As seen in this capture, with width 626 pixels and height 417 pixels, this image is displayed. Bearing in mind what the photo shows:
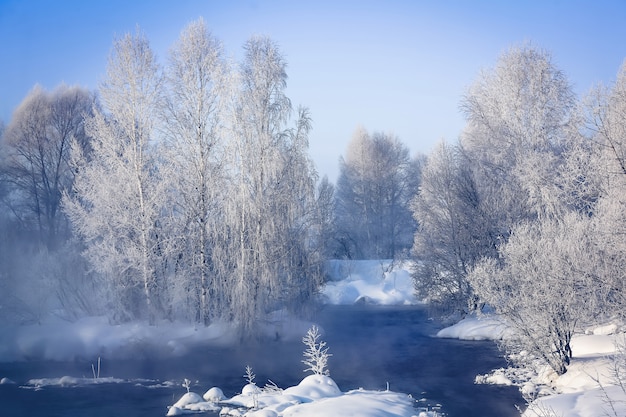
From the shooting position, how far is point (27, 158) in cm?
2958

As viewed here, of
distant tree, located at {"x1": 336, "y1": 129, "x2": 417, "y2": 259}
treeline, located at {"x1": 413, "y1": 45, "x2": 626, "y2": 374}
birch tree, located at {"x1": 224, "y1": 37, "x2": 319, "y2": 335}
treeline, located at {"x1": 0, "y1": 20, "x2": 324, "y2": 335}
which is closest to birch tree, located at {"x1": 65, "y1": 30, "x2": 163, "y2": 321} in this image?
treeline, located at {"x1": 0, "y1": 20, "x2": 324, "y2": 335}

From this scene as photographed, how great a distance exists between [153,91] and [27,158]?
11.5 metres

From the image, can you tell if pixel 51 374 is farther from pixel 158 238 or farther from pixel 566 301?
pixel 566 301

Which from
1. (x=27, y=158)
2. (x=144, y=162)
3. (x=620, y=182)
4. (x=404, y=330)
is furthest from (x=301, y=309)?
(x=27, y=158)

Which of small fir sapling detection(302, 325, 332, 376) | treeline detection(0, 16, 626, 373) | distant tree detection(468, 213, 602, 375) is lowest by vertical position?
small fir sapling detection(302, 325, 332, 376)

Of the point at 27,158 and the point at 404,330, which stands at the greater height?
the point at 27,158

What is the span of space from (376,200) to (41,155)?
28812mm

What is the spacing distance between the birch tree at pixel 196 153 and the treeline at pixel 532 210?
1001 centimetres

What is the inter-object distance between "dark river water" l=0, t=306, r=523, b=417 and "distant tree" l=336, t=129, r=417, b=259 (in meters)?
24.8

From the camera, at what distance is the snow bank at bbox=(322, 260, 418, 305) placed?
127ft

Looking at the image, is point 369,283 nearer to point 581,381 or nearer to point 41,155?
point 41,155

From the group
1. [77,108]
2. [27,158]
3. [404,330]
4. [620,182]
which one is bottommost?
[404,330]

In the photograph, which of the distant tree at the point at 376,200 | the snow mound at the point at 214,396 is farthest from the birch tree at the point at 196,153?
the distant tree at the point at 376,200

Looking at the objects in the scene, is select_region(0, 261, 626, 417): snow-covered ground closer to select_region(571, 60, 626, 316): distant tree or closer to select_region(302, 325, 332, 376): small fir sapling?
select_region(302, 325, 332, 376): small fir sapling
